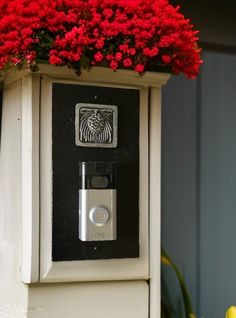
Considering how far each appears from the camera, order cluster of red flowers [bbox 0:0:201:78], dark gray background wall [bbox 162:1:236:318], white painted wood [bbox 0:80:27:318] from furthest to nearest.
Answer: dark gray background wall [bbox 162:1:236:318]
white painted wood [bbox 0:80:27:318]
cluster of red flowers [bbox 0:0:201:78]

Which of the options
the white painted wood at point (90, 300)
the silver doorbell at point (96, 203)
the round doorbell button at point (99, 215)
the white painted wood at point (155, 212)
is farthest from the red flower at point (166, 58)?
the white painted wood at point (90, 300)

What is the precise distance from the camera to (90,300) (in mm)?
1518

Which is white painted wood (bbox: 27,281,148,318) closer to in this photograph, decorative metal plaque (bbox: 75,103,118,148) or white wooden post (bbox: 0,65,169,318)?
white wooden post (bbox: 0,65,169,318)

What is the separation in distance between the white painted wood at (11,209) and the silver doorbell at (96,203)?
0.57 feet

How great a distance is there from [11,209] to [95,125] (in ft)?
1.06

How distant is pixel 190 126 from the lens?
215cm

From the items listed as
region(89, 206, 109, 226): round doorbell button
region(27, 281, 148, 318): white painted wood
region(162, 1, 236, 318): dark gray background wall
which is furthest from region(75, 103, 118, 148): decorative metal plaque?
region(162, 1, 236, 318): dark gray background wall

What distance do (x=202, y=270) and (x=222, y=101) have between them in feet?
2.02

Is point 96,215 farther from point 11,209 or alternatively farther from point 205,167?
point 205,167

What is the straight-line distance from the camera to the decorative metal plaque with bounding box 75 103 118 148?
1.49 meters

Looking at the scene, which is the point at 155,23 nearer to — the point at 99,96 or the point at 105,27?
the point at 105,27

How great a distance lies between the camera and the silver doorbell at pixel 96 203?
1462 millimetres

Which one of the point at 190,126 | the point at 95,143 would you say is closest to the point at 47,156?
the point at 95,143

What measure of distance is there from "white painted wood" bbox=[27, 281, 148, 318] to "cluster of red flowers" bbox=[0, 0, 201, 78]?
55 centimetres
